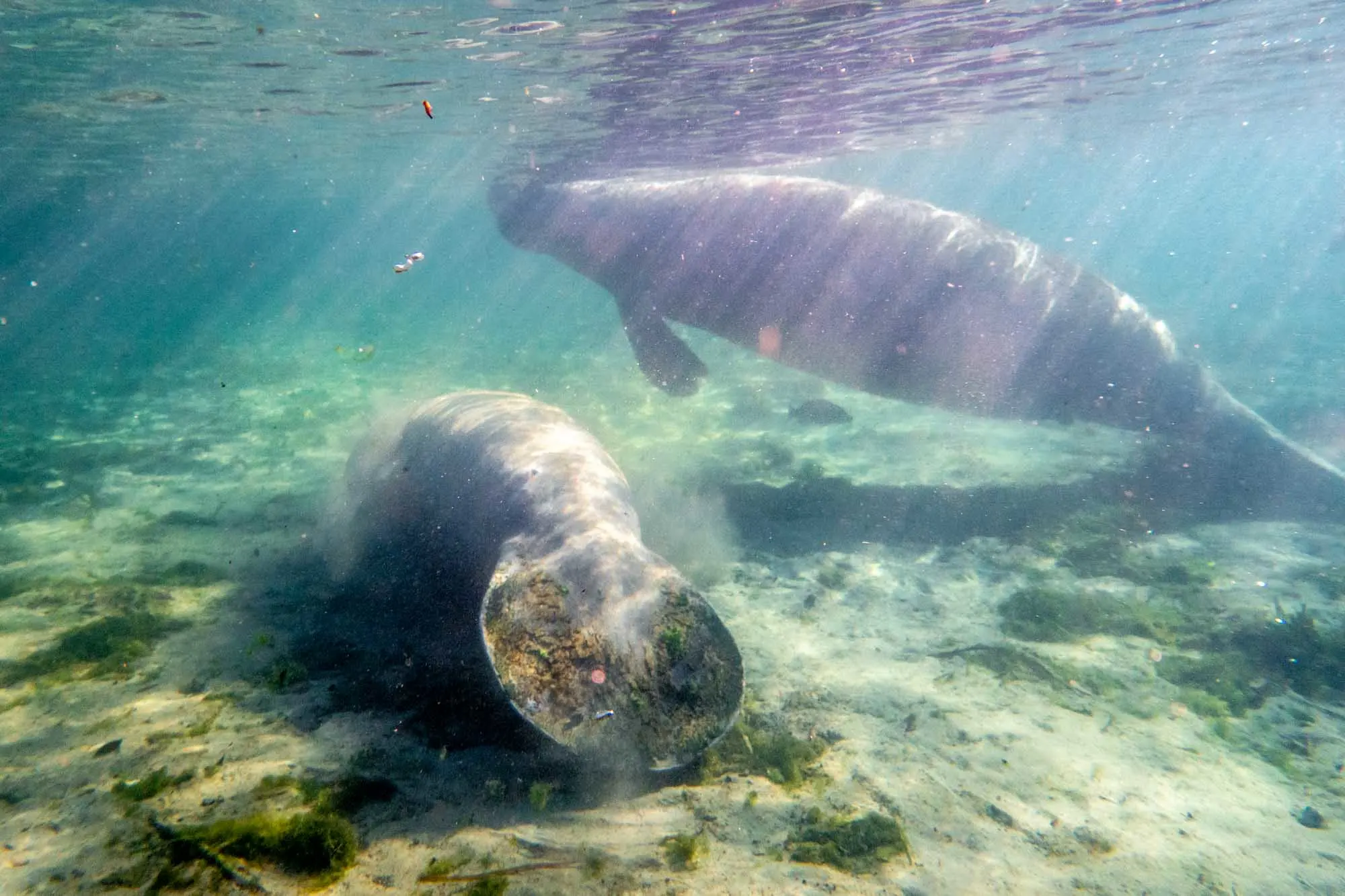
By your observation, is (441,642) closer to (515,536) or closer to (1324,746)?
(515,536)

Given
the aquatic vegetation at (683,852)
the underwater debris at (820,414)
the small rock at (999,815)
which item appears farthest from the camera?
the underwater debris at (820,414)

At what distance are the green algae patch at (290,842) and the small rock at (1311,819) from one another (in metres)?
4.89

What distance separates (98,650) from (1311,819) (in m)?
7.80

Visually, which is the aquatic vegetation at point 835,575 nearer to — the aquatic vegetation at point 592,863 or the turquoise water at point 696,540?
the turquoise water at point 696,540

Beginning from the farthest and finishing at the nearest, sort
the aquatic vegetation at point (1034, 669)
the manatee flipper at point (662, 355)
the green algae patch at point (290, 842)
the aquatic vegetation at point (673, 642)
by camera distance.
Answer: the manatee flipper at point (662, 355)
the aquatic vegetation at point (1034, 669)
the aquatic vegetation at point (673, 642)
the green algae patch at point (290, 842)

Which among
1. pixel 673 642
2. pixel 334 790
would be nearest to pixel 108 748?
pixel 334 790

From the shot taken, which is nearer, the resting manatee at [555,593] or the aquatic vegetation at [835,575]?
the resting manatee at [555,593]

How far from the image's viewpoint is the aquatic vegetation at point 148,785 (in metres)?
2.86

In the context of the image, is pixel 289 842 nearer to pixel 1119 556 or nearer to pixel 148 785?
pixel 148 785

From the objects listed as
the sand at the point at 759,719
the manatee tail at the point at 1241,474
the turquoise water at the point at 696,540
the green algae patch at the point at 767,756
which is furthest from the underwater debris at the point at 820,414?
the green algae patch at the point at 767,756

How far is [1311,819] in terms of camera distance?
141 inches

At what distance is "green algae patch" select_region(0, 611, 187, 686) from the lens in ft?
14.3

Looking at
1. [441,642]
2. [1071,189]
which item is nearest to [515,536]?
[441,642]

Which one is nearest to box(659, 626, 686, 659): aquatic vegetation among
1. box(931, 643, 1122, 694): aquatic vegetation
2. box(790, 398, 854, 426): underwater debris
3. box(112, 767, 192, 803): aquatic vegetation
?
box(112, 767, 192, 803): aquatic vegetation
